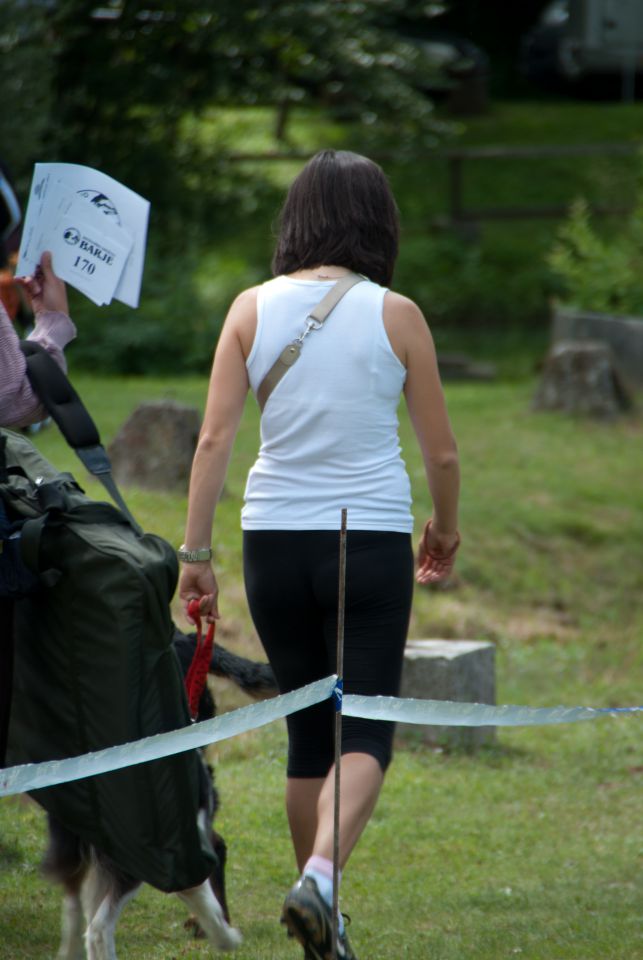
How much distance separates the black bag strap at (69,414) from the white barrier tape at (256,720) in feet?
1.65

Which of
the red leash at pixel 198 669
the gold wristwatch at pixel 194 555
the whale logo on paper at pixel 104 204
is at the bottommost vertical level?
the red leash at pixel 198 669

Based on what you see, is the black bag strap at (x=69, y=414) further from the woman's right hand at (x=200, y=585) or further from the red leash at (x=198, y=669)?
the red leash at (x=198, y=669)

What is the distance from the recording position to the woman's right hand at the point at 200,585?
361 centimetres

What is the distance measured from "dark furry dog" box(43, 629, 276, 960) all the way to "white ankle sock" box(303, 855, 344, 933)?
581 mm

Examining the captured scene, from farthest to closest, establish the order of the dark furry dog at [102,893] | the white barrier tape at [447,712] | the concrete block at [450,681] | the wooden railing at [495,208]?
1. the wooden railing at [495,208]
2. the concrete block at [450,681]
3. the dark furry dog at [102,893]
4. the white barrier tape at [447,712]

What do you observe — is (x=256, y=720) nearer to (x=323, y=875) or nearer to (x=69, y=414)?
(x=323, y=875)

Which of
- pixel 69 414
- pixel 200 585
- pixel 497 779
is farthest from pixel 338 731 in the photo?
pixel 497 779

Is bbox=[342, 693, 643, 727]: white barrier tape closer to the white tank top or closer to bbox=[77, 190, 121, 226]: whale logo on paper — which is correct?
the white tank top

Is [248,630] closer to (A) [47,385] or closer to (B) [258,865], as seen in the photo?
(B) [258,865]

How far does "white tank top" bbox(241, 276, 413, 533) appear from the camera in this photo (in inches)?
138

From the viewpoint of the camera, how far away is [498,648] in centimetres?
851

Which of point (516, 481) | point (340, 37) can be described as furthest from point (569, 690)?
point (340, 37)

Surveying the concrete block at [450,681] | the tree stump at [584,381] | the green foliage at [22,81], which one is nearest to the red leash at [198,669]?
the concrete block at [450,681]

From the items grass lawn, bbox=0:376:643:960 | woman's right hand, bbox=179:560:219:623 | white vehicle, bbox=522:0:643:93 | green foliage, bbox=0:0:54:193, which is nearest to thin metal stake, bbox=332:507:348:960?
woman's right hand, bbox=179:560:219:623
